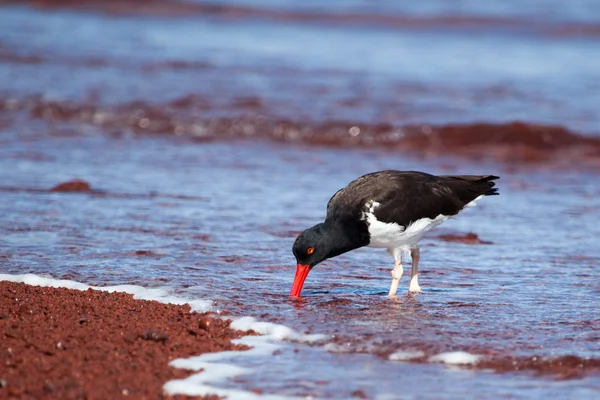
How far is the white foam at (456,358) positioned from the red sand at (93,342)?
113 cm

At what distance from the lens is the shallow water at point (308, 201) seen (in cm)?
559

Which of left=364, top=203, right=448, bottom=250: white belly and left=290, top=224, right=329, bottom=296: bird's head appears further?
left=364, top=203, right=448, bottom=250: white belly

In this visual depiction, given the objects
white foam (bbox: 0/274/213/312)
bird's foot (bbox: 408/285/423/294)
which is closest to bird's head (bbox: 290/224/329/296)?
white foam (bbox: 0/274/213/312)

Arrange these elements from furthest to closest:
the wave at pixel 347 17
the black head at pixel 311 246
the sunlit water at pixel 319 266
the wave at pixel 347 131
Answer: the wave at pixel 347 17
the wave at pixel 347 131
the black head at pixel 311 246
the sunlit water at pixel 319 266

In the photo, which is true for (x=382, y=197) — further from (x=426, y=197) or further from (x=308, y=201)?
(x=308, y=201)

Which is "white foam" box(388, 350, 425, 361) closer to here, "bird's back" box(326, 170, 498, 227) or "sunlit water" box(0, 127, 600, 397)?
"sunlit water" box(0, 127, 600, 397)

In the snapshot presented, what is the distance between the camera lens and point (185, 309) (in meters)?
6.27

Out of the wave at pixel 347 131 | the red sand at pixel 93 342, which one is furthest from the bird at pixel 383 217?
the wave at pixel 347 131

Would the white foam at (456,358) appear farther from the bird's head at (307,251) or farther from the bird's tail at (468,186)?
the bird's tail at (468,186)

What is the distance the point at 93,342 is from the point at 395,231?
8.34ft

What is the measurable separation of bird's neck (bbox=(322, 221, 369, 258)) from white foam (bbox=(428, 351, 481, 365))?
5.19 ft

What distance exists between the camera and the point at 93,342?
5363mm

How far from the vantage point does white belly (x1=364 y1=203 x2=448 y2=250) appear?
22.6 feet

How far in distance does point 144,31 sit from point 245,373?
20878 millimetres
